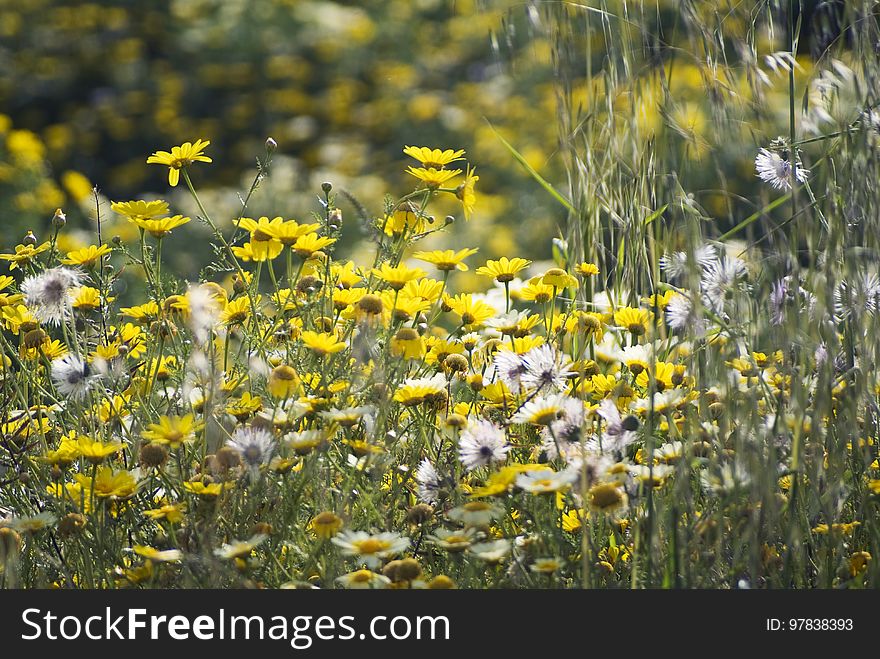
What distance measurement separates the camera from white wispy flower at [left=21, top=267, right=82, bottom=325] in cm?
152

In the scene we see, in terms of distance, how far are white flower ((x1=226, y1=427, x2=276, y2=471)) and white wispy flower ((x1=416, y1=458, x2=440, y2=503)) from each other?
0.22m

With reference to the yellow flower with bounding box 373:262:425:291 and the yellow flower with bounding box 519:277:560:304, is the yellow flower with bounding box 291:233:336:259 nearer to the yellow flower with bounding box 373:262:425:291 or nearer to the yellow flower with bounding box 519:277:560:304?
the yellow flower with bounding box 373:262:425:291

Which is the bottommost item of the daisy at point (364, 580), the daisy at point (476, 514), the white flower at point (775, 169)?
the daisy at point (364, 580)

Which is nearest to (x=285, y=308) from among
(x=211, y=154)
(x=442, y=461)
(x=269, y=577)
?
(x=442, y=461)

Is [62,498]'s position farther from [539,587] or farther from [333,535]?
[539,587]

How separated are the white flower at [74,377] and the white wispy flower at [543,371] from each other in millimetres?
612

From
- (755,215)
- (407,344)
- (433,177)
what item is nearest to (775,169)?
(755,215)

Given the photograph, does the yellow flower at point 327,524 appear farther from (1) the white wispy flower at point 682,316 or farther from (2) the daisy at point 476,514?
(1) the white wispy flower at point 682,316

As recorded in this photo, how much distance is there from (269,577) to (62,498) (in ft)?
1.03

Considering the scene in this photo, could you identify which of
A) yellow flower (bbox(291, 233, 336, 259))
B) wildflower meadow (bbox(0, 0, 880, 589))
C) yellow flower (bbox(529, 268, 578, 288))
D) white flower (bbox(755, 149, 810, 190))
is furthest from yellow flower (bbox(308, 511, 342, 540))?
white flower (bbox(755, 149, 810, 190))

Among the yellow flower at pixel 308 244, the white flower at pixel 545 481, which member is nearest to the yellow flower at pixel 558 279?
the yellow flower at pixel 308 244

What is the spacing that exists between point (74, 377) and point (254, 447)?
37cm

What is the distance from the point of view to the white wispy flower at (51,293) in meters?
1.52

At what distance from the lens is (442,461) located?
155 centimetres
